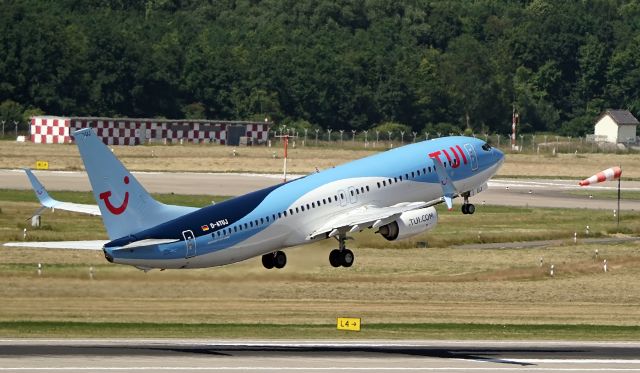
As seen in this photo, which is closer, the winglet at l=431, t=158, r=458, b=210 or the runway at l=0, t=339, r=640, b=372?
the runway at l=0, t=339, r=640, b=372

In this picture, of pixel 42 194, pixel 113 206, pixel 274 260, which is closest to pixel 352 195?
pixel 274 260

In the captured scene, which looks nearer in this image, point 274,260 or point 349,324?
point 349,324

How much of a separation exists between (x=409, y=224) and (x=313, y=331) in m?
9.10

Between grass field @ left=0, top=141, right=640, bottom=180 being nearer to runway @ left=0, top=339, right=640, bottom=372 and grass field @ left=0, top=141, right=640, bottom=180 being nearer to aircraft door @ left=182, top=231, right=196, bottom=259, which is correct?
aircraft door @ left=182, top=231, right=196, bottom=259

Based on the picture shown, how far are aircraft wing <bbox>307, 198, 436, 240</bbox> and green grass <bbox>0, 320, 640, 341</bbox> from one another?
5.18 meters

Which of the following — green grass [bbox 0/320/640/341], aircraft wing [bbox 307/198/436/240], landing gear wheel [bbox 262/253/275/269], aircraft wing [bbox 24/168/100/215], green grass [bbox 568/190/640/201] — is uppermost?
aircraft wing [bbox 24/168/100/215]

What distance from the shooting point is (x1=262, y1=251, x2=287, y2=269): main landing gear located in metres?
91.9

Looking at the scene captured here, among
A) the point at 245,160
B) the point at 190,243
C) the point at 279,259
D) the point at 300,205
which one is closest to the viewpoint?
the point at 190,243

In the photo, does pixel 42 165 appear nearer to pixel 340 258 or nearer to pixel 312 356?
pixel 340 258

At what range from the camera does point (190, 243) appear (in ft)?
275

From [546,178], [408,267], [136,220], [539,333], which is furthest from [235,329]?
[546,178]

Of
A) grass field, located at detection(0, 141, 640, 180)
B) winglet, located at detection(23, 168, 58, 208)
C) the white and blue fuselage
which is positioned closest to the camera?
winglet, located at detection(23, 168, 58, 208)

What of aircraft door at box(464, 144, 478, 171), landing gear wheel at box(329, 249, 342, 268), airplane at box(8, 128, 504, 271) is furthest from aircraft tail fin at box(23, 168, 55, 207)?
aircraft door at box(464, 144, 478, 171)

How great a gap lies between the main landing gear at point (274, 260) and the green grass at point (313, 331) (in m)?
3.79
